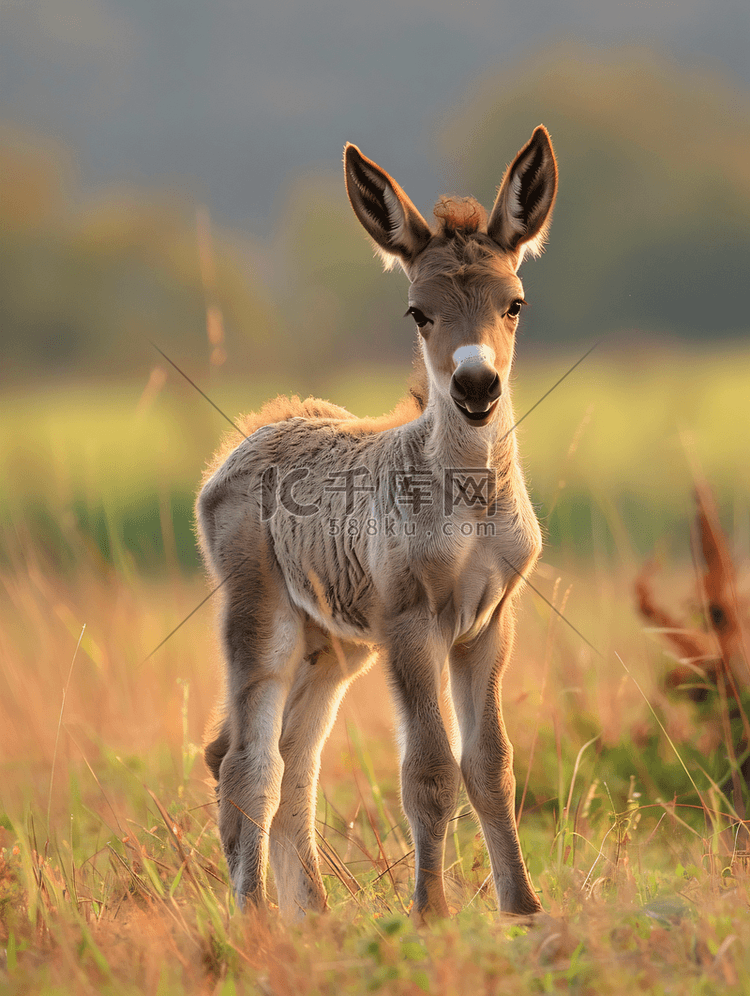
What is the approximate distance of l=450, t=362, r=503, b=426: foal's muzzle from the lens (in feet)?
10.9

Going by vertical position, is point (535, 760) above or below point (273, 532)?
below

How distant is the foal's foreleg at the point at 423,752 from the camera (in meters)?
3.56

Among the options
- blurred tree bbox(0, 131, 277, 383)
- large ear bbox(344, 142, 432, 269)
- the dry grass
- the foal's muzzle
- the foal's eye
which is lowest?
the dry grass

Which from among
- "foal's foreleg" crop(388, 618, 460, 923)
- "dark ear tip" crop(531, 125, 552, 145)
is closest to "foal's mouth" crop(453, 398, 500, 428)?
"foal's foreleg" crop(388, 618, 460, 923)

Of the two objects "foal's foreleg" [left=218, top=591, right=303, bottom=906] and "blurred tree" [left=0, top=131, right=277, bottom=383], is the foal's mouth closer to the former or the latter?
"foal's foreleg" [left=218, top=591, right=303, bottom=906]

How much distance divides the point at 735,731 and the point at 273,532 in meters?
3.17

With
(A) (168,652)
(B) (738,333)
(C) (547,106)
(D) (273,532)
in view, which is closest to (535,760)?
(D) (273,532)

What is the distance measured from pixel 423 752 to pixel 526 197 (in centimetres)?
240

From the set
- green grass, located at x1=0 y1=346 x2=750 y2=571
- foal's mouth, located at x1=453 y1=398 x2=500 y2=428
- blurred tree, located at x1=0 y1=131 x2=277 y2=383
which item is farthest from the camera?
blurred tree, located at x1=0 y1=131 x2=277 y2=383

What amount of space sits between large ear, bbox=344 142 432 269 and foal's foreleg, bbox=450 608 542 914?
1.66 metres

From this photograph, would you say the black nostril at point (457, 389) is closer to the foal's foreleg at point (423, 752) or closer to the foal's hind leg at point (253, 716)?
the foal's foreleg at point (423, 752)

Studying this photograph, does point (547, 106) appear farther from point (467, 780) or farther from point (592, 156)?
point (467, 780)

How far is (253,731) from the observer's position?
413 centimetres

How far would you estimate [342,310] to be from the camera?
54906 millimetres
